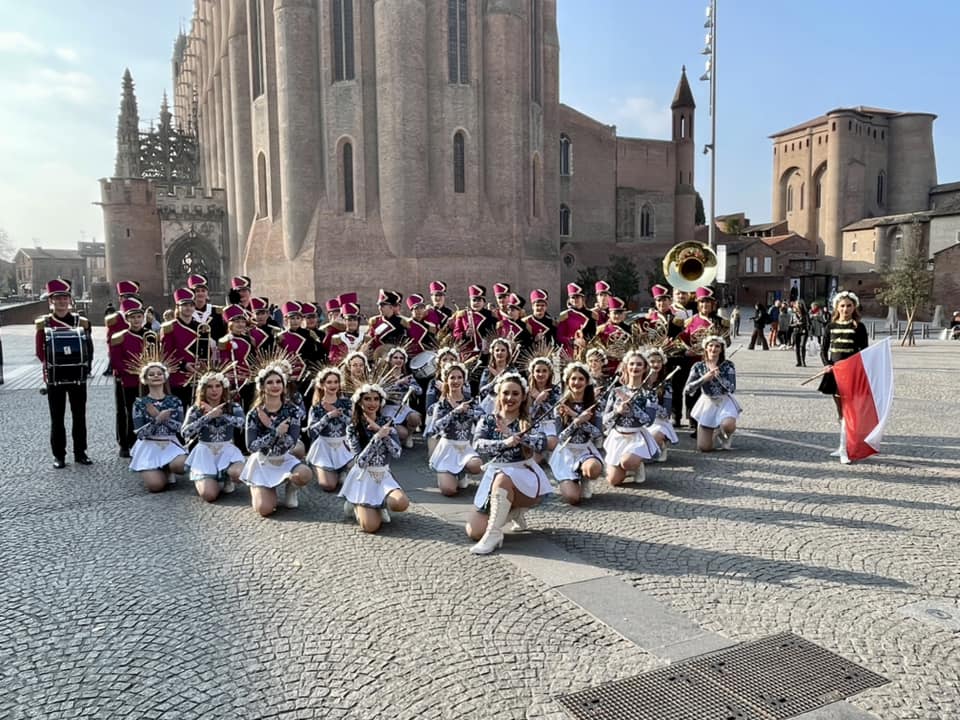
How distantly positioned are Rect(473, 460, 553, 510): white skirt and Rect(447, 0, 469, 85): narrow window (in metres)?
34.7

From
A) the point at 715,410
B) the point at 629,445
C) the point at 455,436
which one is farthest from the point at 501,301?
the point at 629,445

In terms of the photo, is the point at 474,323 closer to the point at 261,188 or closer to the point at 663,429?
the point at 663,429

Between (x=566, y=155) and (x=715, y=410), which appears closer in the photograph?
(x=715, y=410)

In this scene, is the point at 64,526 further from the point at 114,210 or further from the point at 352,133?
the point at 114,210

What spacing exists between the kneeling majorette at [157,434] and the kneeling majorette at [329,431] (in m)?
1.55

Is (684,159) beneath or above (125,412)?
above

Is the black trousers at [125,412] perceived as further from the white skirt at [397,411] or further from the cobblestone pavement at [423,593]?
the white skirt at [397,411]

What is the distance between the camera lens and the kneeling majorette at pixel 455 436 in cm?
773

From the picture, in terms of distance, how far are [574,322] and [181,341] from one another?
5783 mm

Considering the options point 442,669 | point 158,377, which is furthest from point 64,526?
point 442,669

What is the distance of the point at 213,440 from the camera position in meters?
7.78

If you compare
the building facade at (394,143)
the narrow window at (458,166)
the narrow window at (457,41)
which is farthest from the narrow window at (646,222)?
the narrow window at (457,41)

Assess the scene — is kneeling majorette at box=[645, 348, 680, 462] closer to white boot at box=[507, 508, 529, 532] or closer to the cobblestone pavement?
the cobblestone pavement

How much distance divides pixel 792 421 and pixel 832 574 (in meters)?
6.72
